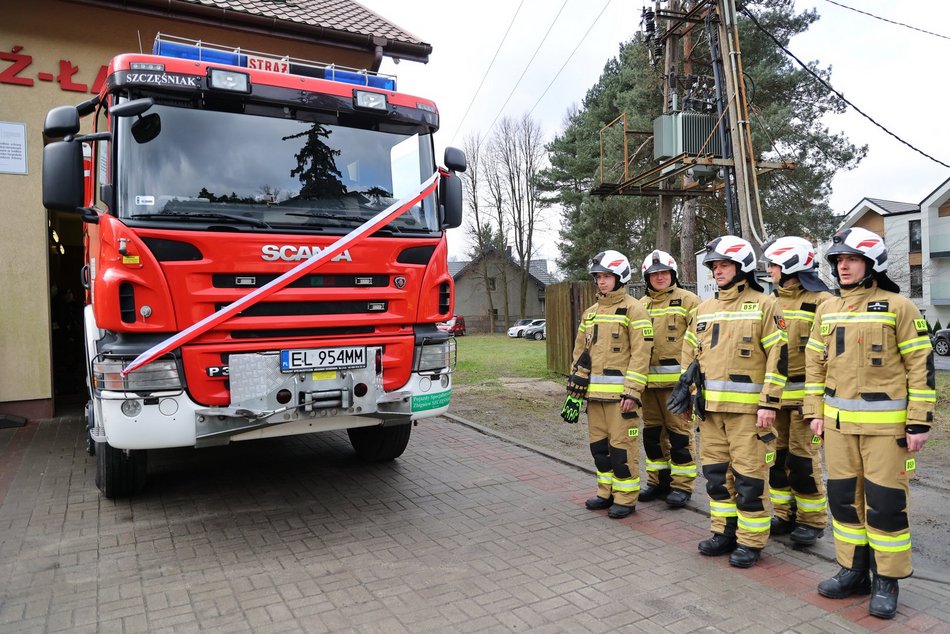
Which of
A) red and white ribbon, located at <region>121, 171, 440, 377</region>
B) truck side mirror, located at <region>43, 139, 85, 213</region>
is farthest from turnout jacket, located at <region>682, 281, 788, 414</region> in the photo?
truck side mirror, located at <region>43, 139, 85, 213</region>

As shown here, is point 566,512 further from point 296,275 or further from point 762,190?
point 762,190

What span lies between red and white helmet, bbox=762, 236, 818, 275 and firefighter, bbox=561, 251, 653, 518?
1.02 m

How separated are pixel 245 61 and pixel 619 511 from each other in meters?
4.51

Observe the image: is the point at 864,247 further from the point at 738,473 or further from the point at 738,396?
the point at 738,473

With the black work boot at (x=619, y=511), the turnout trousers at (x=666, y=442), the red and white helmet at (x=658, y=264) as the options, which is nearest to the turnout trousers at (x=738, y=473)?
the black work boot at (x=619, y=511)

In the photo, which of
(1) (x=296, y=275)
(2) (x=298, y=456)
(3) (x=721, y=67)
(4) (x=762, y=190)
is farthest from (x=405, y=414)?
(4) (x=762, y=190)

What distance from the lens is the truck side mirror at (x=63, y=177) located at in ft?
14.3

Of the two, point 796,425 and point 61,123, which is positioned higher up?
point 61,123

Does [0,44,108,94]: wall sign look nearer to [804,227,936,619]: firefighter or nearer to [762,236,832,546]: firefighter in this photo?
[762,236,832,546]: firefighter

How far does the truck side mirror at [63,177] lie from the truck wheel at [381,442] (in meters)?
3.11

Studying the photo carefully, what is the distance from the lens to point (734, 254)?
4.24 m

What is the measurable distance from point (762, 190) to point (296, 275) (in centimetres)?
1928

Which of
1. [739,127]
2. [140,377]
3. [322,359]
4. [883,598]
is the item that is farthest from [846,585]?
[739,127]

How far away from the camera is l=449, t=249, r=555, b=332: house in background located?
49812 mm
